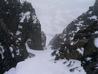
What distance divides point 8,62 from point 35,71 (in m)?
15.4

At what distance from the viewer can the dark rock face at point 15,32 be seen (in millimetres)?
44281

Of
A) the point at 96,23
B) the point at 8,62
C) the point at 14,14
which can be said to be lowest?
the point at 8,62

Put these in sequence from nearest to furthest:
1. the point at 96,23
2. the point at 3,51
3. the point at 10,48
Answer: the point at 96,23 < the point at 3,51 < the point at 10,48

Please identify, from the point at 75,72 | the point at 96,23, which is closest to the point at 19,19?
the point at 96,23

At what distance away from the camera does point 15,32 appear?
193 feet

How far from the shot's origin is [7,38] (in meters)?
47.3

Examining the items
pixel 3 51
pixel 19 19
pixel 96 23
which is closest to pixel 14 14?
pixel 19 19

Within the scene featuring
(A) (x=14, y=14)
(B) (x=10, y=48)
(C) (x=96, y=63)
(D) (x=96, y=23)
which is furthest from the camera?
(A) (x=14, y=14)

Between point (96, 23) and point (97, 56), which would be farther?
point (96, 23)

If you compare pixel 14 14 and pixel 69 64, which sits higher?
pixel 14 14

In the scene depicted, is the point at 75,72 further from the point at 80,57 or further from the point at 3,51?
the point at 3,51

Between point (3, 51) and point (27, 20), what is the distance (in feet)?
76.0

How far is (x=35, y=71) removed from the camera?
97.1 feet

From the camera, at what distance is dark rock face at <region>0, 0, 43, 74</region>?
145 feet
